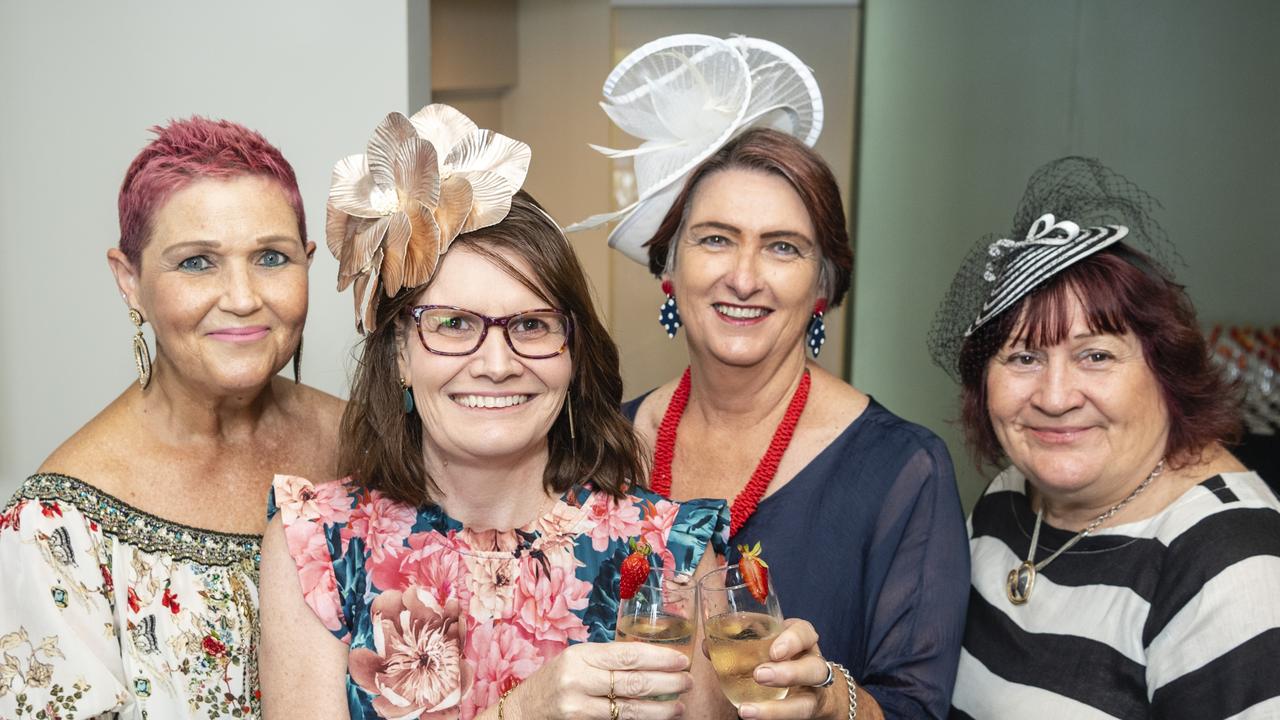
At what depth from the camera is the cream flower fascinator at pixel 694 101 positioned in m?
2.59

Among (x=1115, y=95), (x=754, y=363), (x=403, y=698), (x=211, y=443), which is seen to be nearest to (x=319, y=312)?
(x=211, y=443)

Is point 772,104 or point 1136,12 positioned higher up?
point 1136,12

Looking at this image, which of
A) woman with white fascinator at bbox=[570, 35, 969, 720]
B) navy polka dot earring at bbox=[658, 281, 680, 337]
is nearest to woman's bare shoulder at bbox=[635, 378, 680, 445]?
woman with white fascinator at bbox=[570, 35, 969, 720]

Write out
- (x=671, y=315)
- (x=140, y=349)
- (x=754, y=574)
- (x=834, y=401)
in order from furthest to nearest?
(x=671, y=315) < (x=834, y=401) < (x=140, y=349) < (x=754, y=574)

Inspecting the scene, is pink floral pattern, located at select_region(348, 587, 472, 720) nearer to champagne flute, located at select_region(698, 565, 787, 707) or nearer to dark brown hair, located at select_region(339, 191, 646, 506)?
dark brown hair, located at select_region(339, 191, 646, 506)

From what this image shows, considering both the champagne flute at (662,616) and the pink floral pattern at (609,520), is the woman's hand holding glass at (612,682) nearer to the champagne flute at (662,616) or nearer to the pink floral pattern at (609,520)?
the champagne flute at (662,616)

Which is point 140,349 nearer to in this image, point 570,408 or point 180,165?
point 180,165

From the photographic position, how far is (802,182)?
8.15ft

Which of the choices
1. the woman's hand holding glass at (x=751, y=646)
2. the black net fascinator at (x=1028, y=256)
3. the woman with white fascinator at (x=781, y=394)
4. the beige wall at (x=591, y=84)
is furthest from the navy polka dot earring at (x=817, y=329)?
the beige wall at (x=591, y=84)

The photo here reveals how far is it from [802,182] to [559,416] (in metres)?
0.77

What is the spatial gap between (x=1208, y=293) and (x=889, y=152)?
1464mm

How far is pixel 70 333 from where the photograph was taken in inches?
129

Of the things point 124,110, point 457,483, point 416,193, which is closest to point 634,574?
point 457,483

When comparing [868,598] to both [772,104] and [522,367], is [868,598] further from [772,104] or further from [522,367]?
[772,104]
